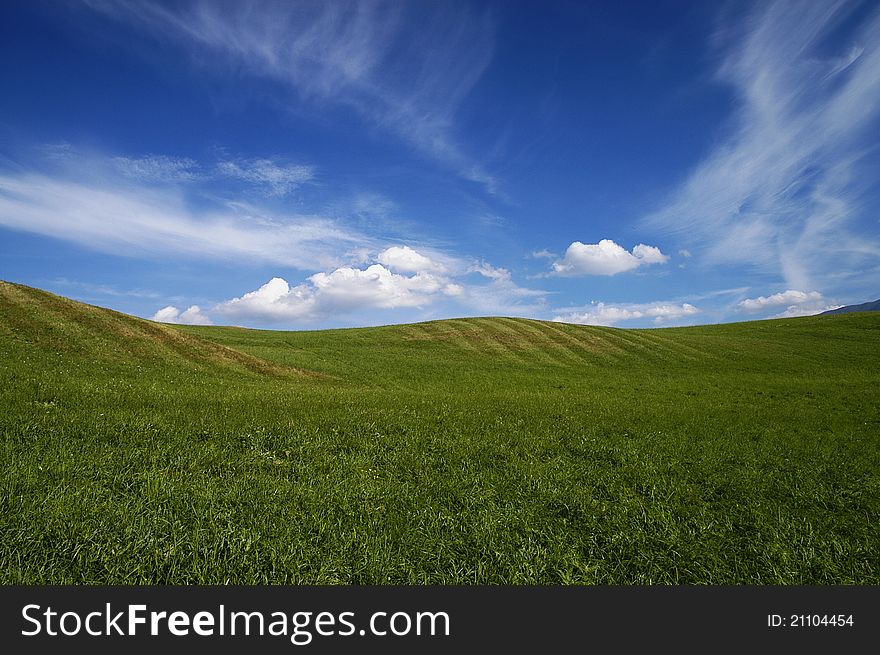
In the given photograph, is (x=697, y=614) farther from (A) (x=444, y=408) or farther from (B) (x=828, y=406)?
(B) (x=828, y=406)

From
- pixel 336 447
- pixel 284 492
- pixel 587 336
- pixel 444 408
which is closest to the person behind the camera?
pixel 284 492

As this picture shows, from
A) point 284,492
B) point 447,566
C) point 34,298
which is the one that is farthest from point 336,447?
point 34,298

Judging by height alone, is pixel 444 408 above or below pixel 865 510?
above

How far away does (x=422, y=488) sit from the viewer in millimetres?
9992

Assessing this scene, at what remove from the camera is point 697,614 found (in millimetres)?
5934

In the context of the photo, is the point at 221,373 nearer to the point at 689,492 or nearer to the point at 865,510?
the point at 689,492

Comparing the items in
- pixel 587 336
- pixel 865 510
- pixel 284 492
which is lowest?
pixel 865 510

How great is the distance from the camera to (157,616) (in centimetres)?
530

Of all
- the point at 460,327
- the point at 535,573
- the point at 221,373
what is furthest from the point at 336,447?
the point at 460,327

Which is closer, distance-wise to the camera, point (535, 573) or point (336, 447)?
point (535, 573)

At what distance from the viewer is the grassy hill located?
691 cm

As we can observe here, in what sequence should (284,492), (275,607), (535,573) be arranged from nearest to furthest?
(275,607), (535,573), (284,492)

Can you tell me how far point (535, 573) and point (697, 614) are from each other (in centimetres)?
218

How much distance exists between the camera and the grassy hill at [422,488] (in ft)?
22.7
